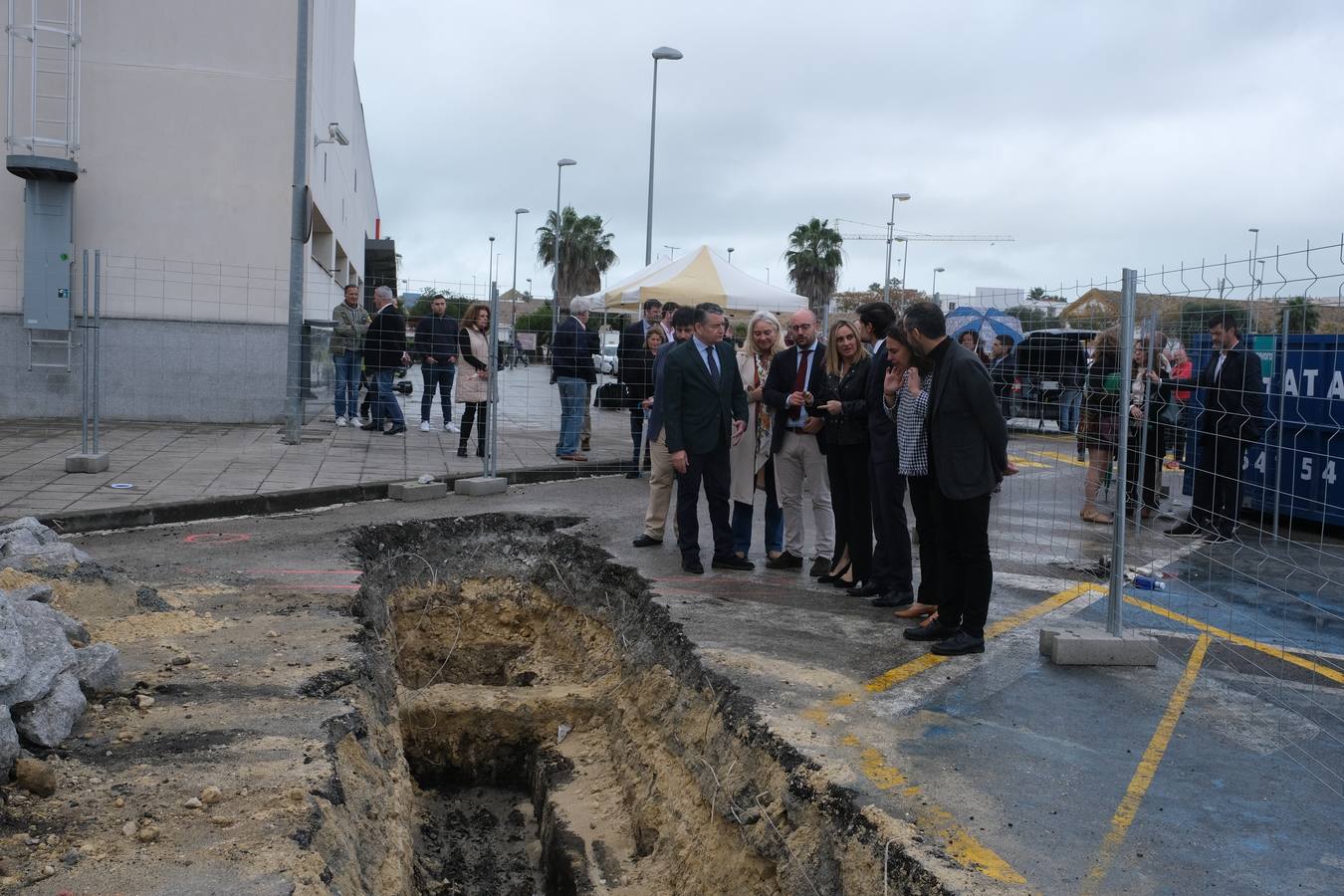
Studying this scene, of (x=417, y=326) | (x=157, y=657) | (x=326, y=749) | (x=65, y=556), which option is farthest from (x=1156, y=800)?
(x=417, y=326)

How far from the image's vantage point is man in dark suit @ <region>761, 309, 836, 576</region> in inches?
295

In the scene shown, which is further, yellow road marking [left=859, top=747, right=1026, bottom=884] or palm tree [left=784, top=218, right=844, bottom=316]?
palm tree [left=784, top=218, right=844, bottom=316]

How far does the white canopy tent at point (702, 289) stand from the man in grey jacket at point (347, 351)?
3682 millimetres

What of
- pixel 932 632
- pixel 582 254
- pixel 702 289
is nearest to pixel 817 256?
pixel 582 254

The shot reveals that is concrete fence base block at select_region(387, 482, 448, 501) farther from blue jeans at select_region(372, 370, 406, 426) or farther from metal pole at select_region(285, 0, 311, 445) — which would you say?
blue jeans at select_region(372, 370, 406, 426)

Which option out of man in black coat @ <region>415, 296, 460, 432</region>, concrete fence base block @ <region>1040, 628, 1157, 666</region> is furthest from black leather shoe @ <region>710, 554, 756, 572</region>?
man in black coat @ <region>415, 296, 460, 432</region>

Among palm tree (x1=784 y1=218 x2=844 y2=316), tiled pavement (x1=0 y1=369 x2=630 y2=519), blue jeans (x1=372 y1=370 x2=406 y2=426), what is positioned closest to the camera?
tiled pavement (x1=0 y1=369 x2=630 y2=519)

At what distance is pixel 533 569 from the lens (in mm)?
8477

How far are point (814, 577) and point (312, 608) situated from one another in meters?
3.40

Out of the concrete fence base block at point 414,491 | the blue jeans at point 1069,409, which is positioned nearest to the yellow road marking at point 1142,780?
the blue jeans at point 1069,409

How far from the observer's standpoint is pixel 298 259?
44.7 feet

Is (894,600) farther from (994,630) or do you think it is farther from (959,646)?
(959,646)

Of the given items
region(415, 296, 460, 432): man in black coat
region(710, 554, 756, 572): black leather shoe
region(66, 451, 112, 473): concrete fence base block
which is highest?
region(415, 296, 460, 432): man in black coat

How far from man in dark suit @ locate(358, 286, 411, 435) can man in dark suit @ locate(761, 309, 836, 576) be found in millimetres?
7071
